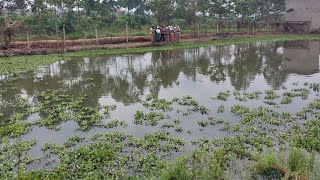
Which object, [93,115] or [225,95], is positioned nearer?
[93,115]

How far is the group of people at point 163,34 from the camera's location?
109ft

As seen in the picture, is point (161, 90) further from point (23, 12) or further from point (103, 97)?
point (23, 12)

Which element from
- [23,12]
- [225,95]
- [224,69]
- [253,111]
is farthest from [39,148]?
[23,12]

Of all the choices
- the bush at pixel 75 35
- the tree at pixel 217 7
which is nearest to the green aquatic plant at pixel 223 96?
the bush at pixel 75 35

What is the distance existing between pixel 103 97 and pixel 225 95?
5.61m

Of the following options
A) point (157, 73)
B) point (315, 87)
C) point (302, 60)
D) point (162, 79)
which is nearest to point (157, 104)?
point (162, 79)

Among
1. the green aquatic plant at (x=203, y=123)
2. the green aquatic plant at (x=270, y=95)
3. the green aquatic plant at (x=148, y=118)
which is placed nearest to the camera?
the green aquatic plant at (x=203, y=123)

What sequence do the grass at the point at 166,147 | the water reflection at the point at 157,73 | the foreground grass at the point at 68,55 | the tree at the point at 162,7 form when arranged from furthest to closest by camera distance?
1. the tree at the point at 162,7
2. the foreground grass at the point at 68,55
3. the water reflection at the point at 157,73
4. the grass at the point at 166,147

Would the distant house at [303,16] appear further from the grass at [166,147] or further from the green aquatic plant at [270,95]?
the grass at [166,147]

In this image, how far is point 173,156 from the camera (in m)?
8.67

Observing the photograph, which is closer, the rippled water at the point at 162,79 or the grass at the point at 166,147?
the grass at the point at 166,147

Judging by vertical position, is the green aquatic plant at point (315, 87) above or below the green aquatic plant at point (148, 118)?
above

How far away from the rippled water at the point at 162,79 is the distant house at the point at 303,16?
18.9 metres

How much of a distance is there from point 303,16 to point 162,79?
112 feet
